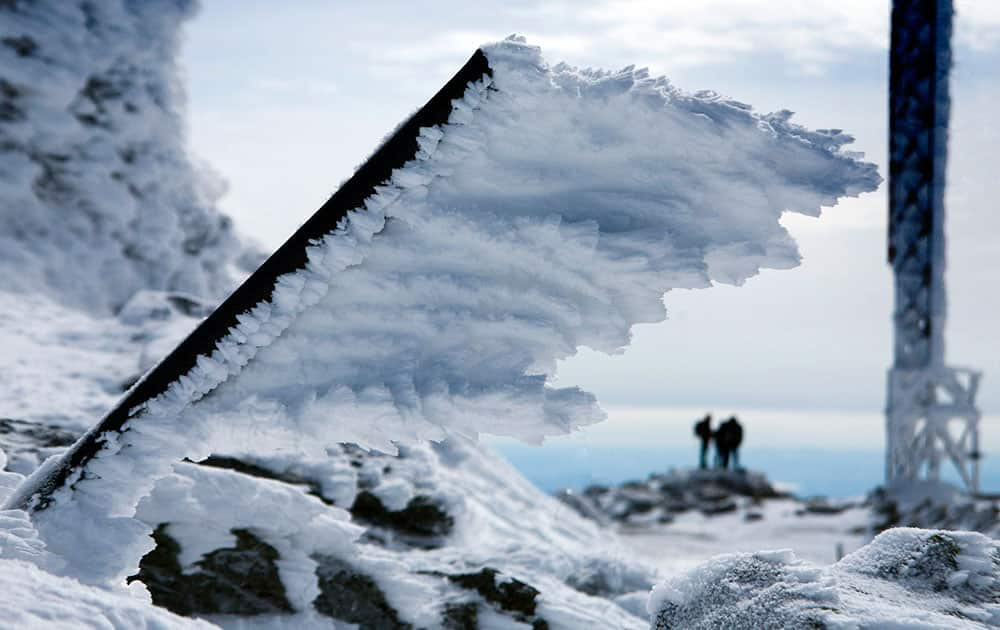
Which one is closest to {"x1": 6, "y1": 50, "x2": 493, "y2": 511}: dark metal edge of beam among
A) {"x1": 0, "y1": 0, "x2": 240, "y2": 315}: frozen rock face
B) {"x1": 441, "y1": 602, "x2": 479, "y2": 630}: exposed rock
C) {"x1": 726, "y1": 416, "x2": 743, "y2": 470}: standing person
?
{"x1": 441, "y1": 602, "x2": 479, "y2": 630}: exposed rock

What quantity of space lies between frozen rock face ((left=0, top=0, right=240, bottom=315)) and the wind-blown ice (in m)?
6.07

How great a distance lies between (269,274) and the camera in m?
2.95

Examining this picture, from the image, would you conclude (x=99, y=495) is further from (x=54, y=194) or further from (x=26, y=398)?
(x=54, y=194)

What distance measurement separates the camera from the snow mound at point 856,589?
227 cm

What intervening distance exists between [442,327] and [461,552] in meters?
2.46

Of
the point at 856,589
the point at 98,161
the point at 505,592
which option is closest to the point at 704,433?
the point at 98,161

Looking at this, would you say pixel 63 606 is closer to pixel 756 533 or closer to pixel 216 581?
pixel 216 581

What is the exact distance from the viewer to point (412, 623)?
13.7 ft

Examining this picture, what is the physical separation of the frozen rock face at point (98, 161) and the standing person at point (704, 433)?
11860mm

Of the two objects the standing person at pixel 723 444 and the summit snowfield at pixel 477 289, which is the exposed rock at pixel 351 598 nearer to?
the summit snowfield at pixel 477 289

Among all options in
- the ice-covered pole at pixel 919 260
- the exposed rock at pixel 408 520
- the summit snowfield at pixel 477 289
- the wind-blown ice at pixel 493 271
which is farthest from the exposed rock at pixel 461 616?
the ice-covered pole at pixel 919 260


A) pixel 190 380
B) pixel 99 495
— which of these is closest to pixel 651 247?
pixel 190 380

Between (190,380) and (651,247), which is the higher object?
(651,247)

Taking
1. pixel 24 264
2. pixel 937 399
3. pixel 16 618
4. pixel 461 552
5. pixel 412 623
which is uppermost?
→ pixel 937 399
